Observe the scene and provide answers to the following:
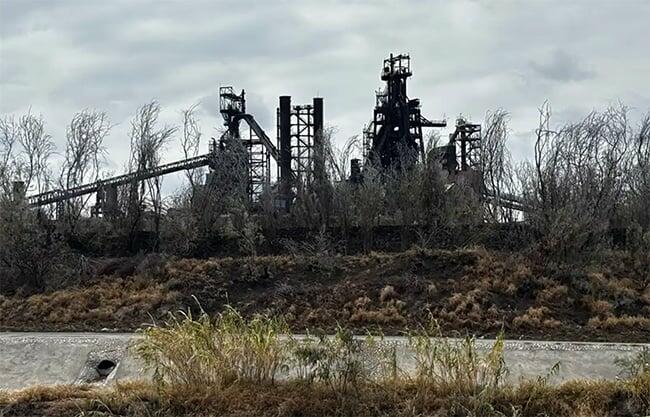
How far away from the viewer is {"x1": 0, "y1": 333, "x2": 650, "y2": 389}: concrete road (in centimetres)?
1047

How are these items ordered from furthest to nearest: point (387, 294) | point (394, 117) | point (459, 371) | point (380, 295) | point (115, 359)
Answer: point (394, 117) → point (380, 295) → point (387, 294) → point (115, 359) → point (459, 371)

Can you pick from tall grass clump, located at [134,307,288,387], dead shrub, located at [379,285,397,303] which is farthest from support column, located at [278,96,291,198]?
tall grass clump, located at [134,307,288,387]

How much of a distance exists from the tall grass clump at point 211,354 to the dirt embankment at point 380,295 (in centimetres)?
556

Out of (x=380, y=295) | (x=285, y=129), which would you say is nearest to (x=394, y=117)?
(x=285, y=129)

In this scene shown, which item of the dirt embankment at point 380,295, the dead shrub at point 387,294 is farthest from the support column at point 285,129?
the dead shrub at point 387,294

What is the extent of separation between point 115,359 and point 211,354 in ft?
11.3

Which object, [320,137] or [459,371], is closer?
[459,371]

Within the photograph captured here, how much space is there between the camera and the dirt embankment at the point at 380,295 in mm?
14766

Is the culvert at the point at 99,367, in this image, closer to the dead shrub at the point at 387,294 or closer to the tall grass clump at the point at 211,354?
the tall grass clump at the point at 211,354

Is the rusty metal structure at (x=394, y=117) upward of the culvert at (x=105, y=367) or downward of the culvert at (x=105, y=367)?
upward

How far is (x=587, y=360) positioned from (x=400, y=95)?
26328 millimetres

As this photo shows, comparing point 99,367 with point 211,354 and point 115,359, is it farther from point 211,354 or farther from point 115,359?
point 211,354

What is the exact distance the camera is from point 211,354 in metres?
8.44

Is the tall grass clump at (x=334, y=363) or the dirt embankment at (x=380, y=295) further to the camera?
the dirt embankment at (x=380, y=295)
